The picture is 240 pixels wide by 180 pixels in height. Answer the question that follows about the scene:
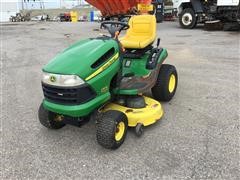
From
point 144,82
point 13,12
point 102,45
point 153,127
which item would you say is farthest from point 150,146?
point 13,12

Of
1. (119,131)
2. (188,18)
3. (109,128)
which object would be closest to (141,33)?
(119,131)

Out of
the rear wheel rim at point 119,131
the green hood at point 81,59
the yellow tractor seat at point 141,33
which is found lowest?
the rear wheel rim at point 119,131

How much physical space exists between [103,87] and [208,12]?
9.99 m

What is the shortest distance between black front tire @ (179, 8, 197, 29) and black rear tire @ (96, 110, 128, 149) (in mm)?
10180

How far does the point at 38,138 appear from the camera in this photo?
330cm

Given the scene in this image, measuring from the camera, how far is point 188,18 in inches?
485

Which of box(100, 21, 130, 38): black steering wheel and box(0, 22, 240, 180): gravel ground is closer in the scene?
box(0, 22, 240, 180): gravel ground

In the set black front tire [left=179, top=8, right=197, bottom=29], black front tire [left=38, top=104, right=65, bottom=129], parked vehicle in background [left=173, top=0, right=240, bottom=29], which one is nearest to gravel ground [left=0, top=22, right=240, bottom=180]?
black front tire [left=38, top=104, right=65, bottom=129]

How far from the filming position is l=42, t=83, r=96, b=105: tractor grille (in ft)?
8.86

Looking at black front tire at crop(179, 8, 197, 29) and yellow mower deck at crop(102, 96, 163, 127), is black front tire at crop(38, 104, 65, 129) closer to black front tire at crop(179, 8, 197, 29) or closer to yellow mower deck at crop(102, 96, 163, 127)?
yellow mower deck at crop(102, 96, 163, 127)

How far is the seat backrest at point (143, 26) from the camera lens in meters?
3.98

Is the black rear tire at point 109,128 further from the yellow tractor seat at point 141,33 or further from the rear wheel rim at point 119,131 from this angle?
the yellow tractor seat at point 141,33

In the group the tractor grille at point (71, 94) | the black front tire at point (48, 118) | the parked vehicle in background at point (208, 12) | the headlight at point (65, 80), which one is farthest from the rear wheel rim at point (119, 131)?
the parked vehicle in background at point (208, 12)

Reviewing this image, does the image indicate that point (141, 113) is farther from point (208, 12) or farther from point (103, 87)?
point (208, 12)
